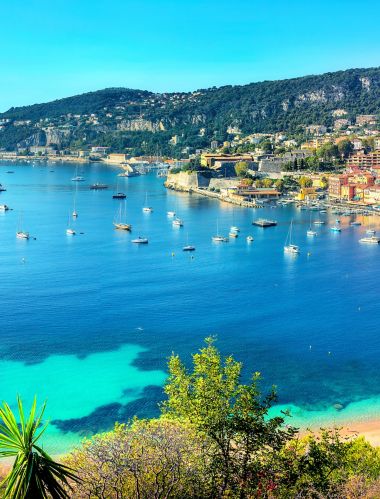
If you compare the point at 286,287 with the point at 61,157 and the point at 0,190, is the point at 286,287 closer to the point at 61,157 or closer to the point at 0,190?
the point at 0,190

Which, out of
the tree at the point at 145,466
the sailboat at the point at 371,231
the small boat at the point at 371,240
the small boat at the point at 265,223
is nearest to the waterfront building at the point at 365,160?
the sailboat at the point at 371,231

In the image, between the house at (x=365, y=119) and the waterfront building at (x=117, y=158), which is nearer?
the house at (x=365, y=119)

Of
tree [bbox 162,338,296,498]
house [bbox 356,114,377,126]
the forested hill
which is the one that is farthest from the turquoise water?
A: the forested hill

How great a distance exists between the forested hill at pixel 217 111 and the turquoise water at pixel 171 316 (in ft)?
156

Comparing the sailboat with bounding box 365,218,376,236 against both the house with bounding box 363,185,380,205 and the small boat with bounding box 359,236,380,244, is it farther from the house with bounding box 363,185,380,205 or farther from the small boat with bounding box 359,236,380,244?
the house with bounding box 363,185,380,205

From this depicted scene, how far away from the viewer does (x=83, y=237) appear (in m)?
25.7

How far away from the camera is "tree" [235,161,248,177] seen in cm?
4502

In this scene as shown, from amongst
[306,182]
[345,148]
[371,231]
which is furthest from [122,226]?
[345,148]

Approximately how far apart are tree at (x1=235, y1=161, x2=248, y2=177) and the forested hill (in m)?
22.8

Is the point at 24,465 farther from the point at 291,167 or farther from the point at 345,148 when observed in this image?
the point at 345,148

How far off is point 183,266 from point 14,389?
9.93 m

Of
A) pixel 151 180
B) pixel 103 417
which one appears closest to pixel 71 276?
pixel 103 417

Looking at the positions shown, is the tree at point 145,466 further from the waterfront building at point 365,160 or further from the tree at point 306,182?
the waterfront building at point 365,160

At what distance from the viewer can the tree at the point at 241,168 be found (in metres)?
45.0
